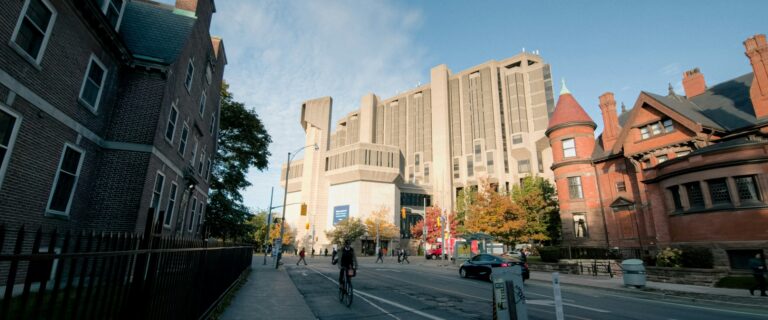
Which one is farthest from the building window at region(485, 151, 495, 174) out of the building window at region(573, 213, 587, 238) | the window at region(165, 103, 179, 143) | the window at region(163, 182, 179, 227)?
the window at region(165, 103, 179, 143)

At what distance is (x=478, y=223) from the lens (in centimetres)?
3662

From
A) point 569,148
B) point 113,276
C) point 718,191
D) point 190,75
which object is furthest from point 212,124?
point 718,191

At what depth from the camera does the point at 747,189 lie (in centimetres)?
1891

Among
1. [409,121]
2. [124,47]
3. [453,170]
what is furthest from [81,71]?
[409,121]

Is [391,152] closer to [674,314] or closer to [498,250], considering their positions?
[498,250]

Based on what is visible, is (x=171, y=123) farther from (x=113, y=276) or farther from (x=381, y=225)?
(x=381, y=225)

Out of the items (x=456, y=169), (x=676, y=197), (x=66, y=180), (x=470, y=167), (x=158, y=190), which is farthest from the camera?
(x=456, y=169)

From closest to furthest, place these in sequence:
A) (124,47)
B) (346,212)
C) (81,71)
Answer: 1. (81,71)
2. (124,47)
3. (346,212)

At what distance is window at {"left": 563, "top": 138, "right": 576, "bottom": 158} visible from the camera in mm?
32688

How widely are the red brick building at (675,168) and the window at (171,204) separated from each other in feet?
94.8

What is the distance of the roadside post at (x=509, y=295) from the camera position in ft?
19.1

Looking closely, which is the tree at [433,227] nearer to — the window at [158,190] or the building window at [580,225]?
the building window at [580,225]

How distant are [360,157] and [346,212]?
12.1 meters

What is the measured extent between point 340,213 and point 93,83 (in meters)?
63.0
